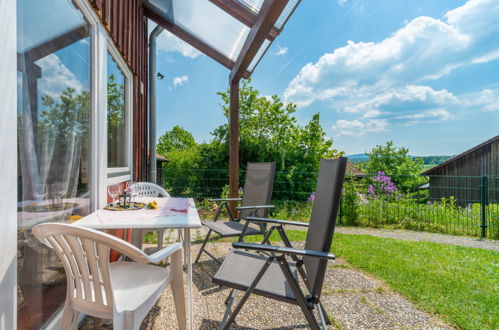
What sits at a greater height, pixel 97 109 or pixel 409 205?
pixel 97 109

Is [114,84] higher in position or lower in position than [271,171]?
higher

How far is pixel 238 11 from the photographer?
313 centimetres

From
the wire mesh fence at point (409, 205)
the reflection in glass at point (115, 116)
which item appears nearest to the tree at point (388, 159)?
the wire mesh fence at point (409, 205)

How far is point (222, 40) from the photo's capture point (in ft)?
13.2

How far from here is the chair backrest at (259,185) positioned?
2967mm

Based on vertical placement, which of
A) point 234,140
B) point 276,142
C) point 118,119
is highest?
point 276,142

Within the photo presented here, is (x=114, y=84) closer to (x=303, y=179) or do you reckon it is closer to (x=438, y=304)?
(x=438, y=304)

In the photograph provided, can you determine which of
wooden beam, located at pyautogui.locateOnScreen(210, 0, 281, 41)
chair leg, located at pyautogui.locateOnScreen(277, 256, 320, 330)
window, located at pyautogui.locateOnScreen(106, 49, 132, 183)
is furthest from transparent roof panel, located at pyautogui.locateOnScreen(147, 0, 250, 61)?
chair leg, located at pyautogui.locateOnScreen(277, 256, 320, 330)

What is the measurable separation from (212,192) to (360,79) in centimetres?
3306

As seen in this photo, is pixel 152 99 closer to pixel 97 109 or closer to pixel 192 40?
pixel 192 40

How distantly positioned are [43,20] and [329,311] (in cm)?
243

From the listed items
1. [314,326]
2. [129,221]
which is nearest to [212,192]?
[129,221]

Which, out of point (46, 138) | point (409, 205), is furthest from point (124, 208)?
point (409, 205)

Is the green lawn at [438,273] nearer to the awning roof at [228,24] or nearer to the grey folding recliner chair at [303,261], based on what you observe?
the grey folding recliner chair at [303,261]
